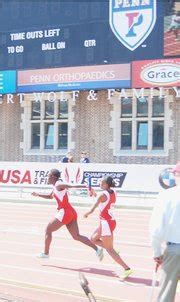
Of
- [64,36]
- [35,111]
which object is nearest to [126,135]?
[35,111]

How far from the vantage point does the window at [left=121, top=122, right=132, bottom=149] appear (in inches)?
1086

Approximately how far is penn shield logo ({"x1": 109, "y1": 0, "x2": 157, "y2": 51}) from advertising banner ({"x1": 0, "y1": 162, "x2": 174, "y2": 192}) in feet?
19.2

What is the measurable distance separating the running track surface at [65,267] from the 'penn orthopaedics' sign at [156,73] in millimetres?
10038

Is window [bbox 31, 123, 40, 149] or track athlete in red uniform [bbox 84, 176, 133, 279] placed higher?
window [bbox 31, 123, 40, 149]

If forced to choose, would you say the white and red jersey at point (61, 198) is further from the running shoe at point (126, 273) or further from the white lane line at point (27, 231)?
the white lane line at point (27, 231)

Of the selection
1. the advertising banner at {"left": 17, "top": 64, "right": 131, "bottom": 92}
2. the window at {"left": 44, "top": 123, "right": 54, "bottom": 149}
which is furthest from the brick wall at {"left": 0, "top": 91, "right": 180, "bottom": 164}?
the advertising banner at {"left": 17, "top": 64, "right": 131, "bottom": 92}

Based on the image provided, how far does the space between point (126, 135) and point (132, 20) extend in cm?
504

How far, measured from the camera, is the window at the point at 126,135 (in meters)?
27.6

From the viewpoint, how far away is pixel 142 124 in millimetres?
27672

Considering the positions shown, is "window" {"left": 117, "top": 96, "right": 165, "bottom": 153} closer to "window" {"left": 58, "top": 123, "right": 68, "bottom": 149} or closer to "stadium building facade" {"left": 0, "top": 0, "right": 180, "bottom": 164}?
"stadium building facade" {"left": 0, "top": 0, "right": 180, "bottom": 164}

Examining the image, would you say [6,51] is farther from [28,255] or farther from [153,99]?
[28,255]

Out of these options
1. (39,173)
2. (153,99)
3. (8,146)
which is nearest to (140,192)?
(39,173)

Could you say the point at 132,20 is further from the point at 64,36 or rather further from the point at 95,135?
the point at 95,135

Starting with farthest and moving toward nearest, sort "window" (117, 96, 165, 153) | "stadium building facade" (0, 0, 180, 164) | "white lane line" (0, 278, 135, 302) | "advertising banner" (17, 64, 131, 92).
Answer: "window" (117, 96, 165, 153) → "advertising banner" (17, 64, 131, 92) → "stadium building facade" (0, 0, 180, 164) → "white lane line" (0, 278, 135, 302)
